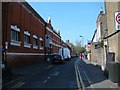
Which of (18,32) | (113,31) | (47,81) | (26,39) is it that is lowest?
(47,81)

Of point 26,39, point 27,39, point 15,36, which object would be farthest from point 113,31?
point 27,39

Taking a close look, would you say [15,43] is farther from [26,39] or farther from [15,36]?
[26,39]

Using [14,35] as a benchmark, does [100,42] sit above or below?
below

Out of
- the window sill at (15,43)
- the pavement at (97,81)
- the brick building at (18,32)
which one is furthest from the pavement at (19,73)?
the pavement at (97,81)

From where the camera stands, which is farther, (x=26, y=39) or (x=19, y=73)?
(x=26, y=39)

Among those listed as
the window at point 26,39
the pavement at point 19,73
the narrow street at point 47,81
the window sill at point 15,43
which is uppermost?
the window at point 26,39

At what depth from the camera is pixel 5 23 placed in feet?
89.6

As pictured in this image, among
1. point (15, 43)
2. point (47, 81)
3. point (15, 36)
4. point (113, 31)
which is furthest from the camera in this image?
point (15, 36)

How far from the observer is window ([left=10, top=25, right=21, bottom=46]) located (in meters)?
30.3

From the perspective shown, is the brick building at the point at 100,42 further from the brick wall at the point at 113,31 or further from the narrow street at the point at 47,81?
the narrow street at the point at 47,81

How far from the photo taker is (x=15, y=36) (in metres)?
32.2

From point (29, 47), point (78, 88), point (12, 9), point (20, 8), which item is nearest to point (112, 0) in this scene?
point (78, 88)

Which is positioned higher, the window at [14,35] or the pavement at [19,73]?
the window at [14,35]

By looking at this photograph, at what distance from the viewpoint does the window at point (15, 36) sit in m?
30.3
